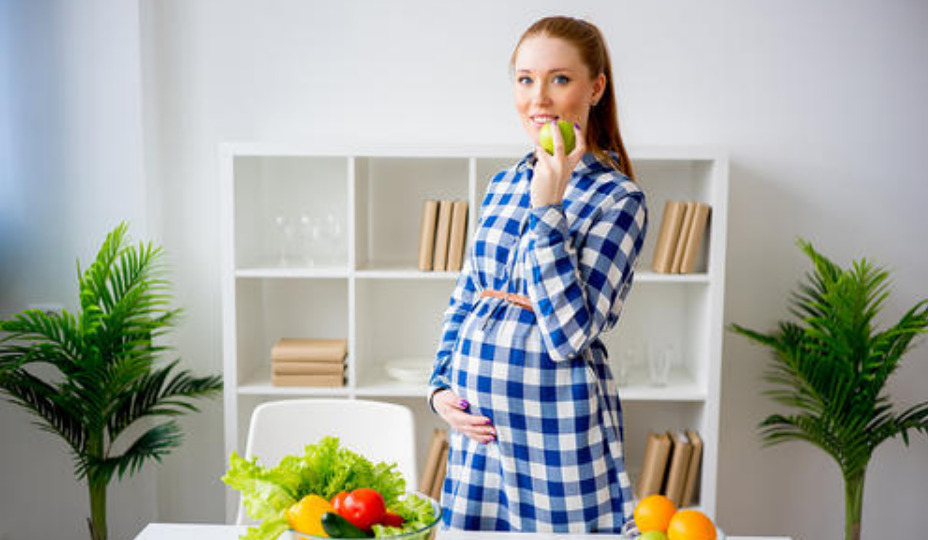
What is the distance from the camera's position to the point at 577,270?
137 cm

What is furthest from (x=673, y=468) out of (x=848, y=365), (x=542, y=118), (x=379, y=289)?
(x=542, y=118)

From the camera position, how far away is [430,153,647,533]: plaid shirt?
139cm

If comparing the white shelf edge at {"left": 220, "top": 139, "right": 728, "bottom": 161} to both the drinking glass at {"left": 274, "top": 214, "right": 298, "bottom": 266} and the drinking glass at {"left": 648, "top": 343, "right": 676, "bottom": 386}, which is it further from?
the drinking glass at {"left": 648, "top": 343, "right": 676, "bottom": 386}

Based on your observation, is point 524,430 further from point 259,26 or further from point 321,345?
point 259,26

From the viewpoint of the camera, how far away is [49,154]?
265 centimetres

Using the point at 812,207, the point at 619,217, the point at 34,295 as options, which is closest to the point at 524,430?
the point at 619,217

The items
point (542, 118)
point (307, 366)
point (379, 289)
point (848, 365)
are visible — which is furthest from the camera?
point (379, 289)

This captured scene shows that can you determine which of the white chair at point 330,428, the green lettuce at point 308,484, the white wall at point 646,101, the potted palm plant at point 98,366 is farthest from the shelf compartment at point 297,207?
the green lettuce at point 308,484

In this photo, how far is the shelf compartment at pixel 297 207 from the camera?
2.70m

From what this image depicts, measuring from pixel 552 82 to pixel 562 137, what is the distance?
15cm

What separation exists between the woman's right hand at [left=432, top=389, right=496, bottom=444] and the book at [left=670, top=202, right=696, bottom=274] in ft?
4.01

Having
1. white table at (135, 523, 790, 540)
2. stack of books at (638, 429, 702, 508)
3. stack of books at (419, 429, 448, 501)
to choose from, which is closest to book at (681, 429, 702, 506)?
stack of books at (638, 429, 702, 508)

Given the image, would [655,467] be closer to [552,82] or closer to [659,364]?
[659,364]

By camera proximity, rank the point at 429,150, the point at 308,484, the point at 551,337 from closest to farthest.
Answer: the point at 308,484, the point at 551,337, the point at 429,150
